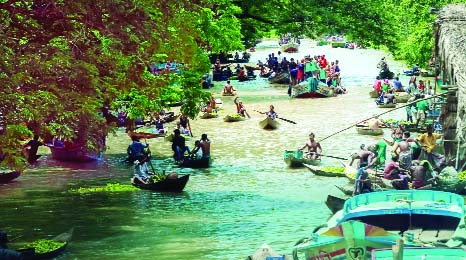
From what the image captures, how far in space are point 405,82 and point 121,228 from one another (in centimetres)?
4357

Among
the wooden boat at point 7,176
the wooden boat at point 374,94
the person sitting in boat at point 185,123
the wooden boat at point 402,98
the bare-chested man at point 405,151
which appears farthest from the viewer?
the wooden boat at point 374,94

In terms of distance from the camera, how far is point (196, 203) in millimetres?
28469

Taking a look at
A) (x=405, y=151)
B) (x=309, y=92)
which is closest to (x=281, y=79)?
(x=309, y=92)

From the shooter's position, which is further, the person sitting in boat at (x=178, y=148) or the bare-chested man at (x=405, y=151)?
the person sitting in boat at (x=178, y=148)

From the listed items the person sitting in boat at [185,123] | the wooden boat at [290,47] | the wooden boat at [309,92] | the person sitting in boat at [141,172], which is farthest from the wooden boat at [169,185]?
the wooden boat at [290,47]

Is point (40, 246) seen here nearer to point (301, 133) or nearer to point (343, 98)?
point (301, 133)

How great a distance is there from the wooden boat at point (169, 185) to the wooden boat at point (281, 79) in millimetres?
39875

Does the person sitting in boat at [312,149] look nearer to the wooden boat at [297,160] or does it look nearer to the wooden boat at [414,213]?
the wooden boat at [297,160]

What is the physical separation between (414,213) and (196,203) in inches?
408

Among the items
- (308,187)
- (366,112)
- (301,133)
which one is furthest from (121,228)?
(366,112)

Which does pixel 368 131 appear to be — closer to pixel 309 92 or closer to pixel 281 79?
pixel 309 92

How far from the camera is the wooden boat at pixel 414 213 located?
19.1 meters

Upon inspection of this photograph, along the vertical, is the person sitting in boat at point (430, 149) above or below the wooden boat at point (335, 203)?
above

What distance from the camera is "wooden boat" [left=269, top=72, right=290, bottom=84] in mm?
69688
